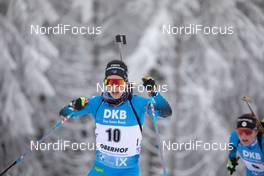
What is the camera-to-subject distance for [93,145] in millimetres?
16031

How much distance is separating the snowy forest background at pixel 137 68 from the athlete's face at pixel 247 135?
6.25 meters

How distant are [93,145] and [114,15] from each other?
17.4 ft

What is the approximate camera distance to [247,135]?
684 cm

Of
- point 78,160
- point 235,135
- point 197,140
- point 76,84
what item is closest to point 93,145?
point 78,160

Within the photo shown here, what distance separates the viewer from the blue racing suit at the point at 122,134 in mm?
5598

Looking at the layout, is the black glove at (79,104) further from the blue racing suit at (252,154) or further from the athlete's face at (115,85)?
the blue racing suit at (252,154)

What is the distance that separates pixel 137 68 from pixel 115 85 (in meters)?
7.43

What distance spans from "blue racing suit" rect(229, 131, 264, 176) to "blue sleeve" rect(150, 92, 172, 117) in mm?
2072

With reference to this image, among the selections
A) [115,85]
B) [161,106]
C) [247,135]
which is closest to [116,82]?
[115,85]

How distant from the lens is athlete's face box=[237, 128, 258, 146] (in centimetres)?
680
